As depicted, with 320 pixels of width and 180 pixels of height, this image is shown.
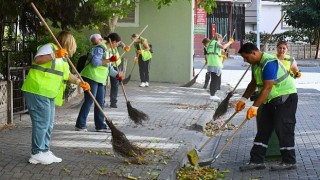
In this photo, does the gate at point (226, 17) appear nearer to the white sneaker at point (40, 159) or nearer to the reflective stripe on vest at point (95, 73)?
the reflective stripe on vest at point (95, 73)

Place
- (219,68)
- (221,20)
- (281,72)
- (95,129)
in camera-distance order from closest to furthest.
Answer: (281,72), (95,129), (219,68), (221,20)

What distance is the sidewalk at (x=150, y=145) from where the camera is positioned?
7.08m

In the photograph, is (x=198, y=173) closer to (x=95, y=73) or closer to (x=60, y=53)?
(x=60, y=53)

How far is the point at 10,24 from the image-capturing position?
11148mm

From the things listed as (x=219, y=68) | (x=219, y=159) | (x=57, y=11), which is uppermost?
(x=57, y=11)

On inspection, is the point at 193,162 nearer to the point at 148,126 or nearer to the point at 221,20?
the point at 148,126

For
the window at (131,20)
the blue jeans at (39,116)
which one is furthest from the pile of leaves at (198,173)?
the window at (131,20)

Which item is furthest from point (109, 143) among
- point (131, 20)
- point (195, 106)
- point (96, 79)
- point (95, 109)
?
point (131, 20)

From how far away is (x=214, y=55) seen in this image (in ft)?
53.0

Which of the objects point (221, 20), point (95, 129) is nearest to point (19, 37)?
point (95, 129)

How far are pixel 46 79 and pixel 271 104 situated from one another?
282cm

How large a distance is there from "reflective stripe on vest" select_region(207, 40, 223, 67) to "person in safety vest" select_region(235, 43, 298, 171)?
7946mm

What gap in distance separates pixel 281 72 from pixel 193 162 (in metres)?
1.58

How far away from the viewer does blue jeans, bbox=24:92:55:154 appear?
7.10 meters
